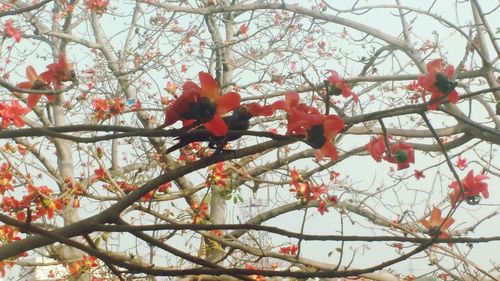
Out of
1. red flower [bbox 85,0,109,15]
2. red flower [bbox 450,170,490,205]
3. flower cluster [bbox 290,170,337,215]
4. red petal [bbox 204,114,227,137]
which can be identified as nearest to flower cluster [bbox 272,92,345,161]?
red petal [bbox 204,114,227,137]

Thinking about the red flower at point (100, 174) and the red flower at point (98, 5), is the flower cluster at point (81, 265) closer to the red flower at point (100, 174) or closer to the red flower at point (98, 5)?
the red flower at point (100, 174)

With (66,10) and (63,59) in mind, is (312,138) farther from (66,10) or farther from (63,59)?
(66,10)

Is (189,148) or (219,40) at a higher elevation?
(219,40)

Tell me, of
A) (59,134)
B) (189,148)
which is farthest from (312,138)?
(189,148)

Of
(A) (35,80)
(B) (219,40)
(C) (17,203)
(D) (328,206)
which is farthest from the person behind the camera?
(B) (219,40)

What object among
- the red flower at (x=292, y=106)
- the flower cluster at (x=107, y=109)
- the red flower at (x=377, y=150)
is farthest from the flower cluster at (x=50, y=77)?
the flower cluster at (x=107, y=109)

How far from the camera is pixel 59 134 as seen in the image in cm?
64

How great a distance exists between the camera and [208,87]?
2.18 ft

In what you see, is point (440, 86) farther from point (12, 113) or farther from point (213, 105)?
point (12, 113)

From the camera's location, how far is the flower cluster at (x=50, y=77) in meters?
1.05

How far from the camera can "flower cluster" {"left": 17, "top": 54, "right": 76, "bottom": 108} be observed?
105 cm

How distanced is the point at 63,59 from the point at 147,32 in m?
4.08

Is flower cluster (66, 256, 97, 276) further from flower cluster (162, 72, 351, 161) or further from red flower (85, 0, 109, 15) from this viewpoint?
flower cluster (162, 72, 351, 161)

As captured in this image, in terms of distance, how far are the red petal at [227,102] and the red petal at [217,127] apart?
0.02 m
